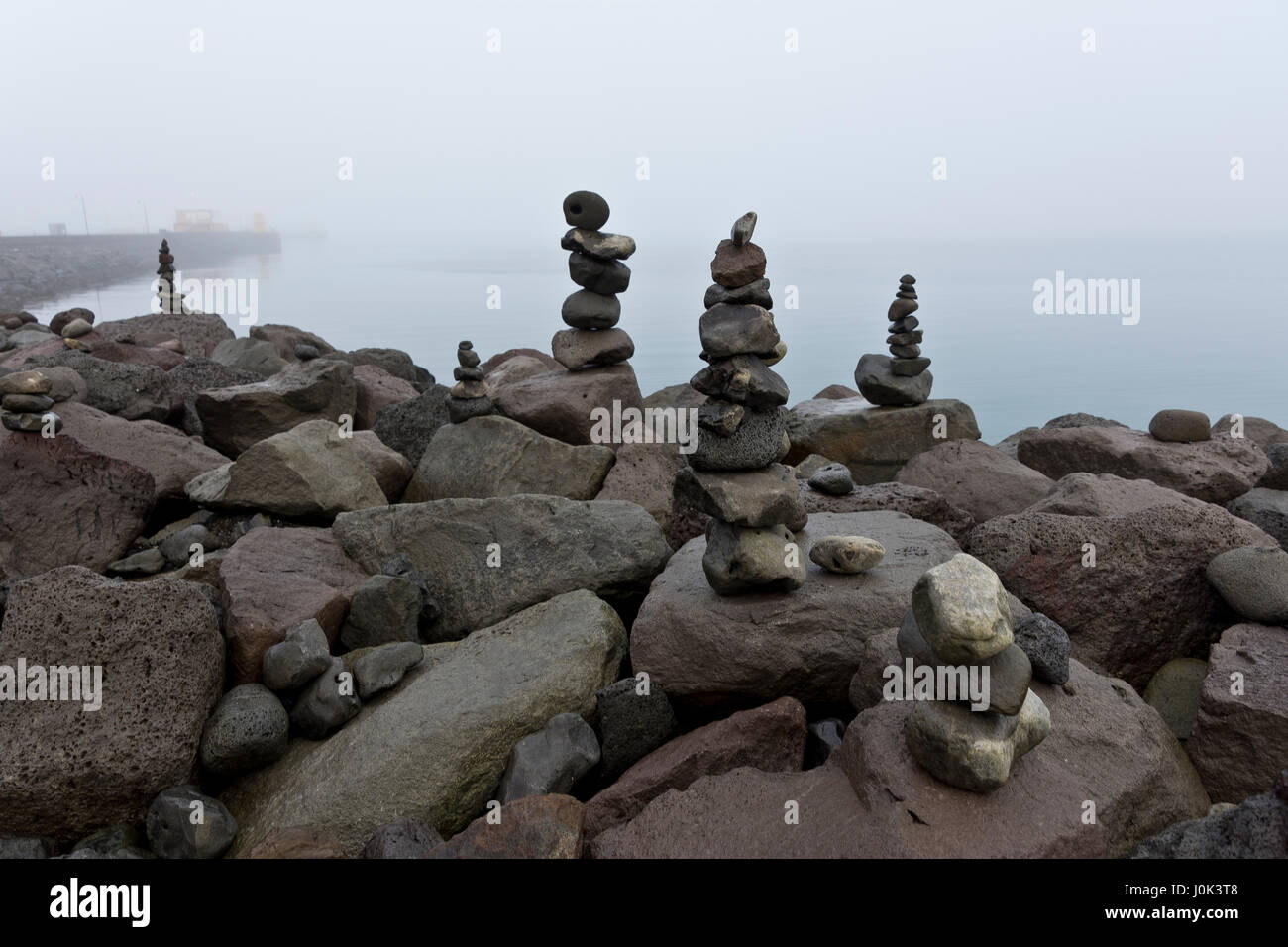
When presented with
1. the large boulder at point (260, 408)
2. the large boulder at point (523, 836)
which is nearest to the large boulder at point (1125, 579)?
the large boulder at point (523, 836)

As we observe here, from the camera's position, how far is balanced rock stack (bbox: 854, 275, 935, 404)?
1002 cm

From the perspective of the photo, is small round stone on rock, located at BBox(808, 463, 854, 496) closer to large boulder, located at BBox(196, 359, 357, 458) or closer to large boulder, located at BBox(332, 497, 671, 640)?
large boulder, located at BBox(332, 497, 671, 640)

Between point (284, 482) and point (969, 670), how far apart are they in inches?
221

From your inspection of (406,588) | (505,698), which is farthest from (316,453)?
(505,698)

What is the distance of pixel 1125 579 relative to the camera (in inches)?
228

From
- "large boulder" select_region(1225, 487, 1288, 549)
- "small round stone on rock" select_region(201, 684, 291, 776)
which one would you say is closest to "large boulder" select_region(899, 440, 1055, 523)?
"large boulder" select_region(1225, 487, 1288, 549)

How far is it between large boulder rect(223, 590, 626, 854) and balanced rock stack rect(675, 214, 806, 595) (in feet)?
3.37

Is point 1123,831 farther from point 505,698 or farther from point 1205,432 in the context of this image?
point 1205,432

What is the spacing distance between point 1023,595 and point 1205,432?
4.84 metres
